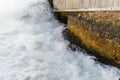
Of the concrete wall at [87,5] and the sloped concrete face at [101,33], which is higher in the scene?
the concrete wall at [87,5]

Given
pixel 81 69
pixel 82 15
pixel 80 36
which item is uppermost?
pixel 82 15

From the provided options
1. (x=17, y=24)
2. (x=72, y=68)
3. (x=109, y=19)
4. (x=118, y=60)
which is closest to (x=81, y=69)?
(x=72, y=68)

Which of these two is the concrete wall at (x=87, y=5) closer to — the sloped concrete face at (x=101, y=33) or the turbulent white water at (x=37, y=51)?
the sloped concrete face at (x=101, y=33)

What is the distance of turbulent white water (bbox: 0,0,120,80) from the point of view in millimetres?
7562

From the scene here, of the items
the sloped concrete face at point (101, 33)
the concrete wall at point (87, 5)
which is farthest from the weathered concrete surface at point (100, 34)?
the concrete wall at point (87, 5)

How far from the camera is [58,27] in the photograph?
987cm

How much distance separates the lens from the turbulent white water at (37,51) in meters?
7.56

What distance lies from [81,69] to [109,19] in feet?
4.98

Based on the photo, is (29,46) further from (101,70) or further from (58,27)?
(101,70)

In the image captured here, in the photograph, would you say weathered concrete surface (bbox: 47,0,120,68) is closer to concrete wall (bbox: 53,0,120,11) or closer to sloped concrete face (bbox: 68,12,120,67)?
sloped concrete face (bbox: 68,12,120,67)

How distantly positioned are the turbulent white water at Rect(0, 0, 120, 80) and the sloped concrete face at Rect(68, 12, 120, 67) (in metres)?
0.34

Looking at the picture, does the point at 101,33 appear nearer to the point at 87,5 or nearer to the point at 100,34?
the point at 100,34

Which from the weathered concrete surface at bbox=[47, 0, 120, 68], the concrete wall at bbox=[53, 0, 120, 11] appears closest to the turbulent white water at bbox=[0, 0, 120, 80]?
the weathered concrete surface at bbox=[47, 0, 120, 68]

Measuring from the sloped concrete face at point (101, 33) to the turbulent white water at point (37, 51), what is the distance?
0.34 m
